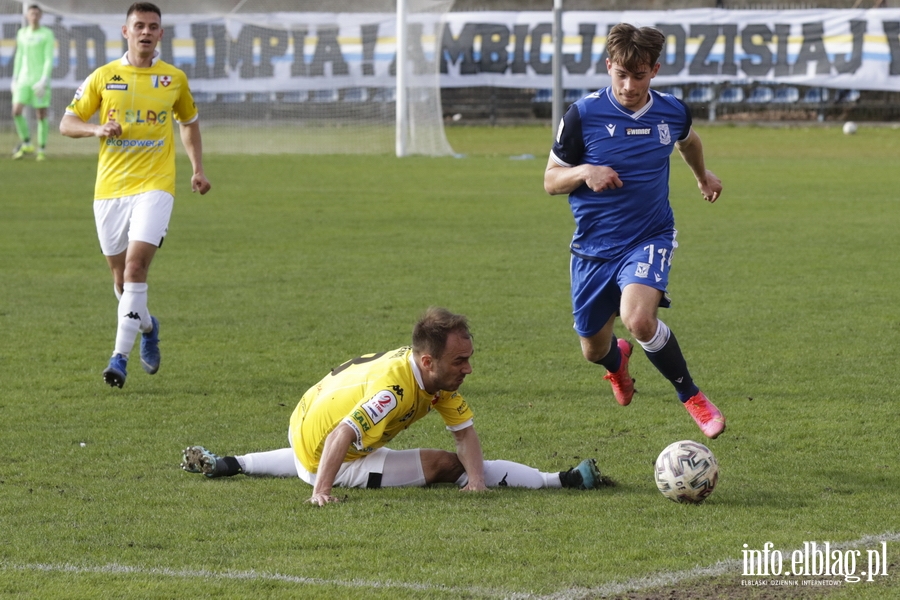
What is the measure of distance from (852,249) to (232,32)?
17057 mm

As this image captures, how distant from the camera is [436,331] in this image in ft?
17.3

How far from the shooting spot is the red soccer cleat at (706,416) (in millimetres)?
5830

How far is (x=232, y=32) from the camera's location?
2733 cm

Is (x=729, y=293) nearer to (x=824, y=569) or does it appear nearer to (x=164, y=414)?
(x=164, y=414)

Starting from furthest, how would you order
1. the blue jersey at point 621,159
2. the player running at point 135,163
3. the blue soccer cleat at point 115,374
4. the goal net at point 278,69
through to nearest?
the goal net at point 278,69, the player running at point 135,163, the blue soccer cleat at point 115,374, the blue jersey at point 621,159

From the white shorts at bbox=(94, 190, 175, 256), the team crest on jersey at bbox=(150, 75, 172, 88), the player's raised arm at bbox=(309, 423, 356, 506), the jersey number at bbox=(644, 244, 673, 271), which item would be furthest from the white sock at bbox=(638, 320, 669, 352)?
the team crest on jersey at bbox=(150, 75, 172, 88)

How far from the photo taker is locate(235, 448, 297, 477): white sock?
578 cm

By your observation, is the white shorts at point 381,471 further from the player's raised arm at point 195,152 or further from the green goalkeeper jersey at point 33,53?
the green goalkeeper jersey at point 33,53

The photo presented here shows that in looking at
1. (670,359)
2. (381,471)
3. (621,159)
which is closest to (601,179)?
(621,159)

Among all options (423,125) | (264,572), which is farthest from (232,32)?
(264,572)

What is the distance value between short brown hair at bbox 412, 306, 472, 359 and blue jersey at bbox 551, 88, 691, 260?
45.4 inches

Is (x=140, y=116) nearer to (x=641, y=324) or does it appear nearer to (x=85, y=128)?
(x=85, y=128)

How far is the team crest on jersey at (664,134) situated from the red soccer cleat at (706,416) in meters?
Result: 1.20

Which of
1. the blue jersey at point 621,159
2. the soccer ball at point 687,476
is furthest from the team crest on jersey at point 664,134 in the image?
the soccer ball at point 687,476
